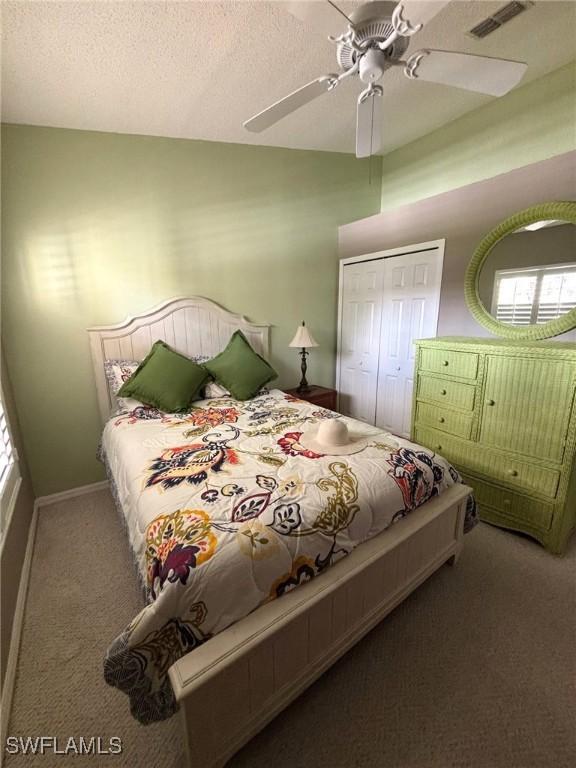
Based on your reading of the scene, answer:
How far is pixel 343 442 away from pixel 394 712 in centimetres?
104

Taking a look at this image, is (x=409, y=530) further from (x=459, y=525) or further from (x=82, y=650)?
(x=82, y=650)

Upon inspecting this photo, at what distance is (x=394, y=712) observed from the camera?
1214 millimetres

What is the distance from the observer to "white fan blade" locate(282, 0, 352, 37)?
1074 mm

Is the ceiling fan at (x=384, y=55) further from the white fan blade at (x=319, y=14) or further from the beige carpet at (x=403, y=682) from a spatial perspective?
the beige carpet at (x=403, y=682)

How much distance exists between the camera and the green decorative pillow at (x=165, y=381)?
2359 millimetres

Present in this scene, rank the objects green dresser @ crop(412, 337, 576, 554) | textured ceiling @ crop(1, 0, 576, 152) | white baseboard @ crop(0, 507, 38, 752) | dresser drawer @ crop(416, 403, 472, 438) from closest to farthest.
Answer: white baseboard @ crop(0, 507, 38, 752)
textured ceiling @ crop(1, 0, 576, 152)
green dresser @ crop(412, 337, 576, 554)
dresser drawer @ crop(416, 403, 472, 438)

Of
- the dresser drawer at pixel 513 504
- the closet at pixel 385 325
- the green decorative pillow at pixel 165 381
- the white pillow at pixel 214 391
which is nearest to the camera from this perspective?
the dresser drawer at pixel 513 504

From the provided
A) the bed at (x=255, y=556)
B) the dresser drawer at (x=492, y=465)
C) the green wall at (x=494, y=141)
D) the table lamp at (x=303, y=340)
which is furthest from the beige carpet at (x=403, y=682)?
the green wall at (x=494, y=141)

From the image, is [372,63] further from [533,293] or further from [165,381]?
[165,381]

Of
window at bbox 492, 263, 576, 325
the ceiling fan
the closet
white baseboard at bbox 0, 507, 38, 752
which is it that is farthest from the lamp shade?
white baseboard at bbox 0, 507, 38, 752

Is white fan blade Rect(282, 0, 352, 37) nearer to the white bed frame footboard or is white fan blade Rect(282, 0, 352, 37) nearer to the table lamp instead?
the white bed frame footboard

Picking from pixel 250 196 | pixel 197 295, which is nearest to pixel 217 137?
pixel 250 196

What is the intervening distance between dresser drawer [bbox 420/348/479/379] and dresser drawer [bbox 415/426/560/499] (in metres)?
0.47

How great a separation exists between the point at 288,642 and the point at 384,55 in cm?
216
